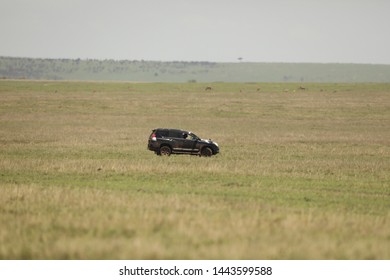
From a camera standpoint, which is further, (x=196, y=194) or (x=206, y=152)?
(x=206, y=152)

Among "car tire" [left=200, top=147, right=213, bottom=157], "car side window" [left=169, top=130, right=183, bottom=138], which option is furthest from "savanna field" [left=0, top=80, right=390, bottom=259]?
"car side window" [left=169, top=130, right=183, bottom=138]

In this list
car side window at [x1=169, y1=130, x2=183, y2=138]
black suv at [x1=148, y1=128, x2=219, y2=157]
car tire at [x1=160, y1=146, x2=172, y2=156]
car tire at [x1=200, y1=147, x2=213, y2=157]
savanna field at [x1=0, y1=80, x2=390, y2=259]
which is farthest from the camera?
car side window at [x1=169, y1=130, x2=183, y2=138]

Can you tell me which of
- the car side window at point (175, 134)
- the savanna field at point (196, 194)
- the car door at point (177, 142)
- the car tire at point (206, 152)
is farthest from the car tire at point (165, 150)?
the car tire at point (206, 152)

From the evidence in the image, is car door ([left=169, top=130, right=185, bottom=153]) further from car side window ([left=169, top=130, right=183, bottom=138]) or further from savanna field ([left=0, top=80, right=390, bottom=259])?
savanna field ([left=0, top=80, right=390, bottom=259])

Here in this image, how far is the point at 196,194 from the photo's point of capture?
16.8m

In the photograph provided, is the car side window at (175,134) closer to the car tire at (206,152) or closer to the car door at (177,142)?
the car door at (177,142)

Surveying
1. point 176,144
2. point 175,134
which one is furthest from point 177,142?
point 175,134

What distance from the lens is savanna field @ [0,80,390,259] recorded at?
376 inches

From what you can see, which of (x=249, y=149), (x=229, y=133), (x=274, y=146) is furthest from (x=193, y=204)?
(x=229, y=133)

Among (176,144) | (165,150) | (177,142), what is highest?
(177,142)

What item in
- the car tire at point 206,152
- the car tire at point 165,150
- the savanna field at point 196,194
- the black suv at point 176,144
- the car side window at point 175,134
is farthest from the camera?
Answer: the car side window at point 175,134

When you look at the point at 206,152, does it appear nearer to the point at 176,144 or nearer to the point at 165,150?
the point at 176,144

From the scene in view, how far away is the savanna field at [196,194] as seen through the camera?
9562 mm
